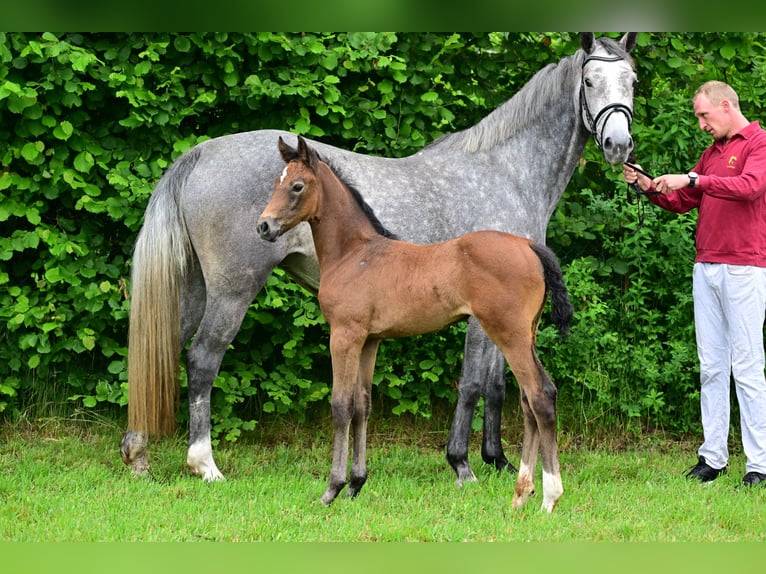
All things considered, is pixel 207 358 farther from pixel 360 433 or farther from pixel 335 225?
pixel 335 225

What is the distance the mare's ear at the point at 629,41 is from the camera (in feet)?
17.3

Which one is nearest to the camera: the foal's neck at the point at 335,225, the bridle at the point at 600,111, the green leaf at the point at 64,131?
the foal's neck at the point at 335,225

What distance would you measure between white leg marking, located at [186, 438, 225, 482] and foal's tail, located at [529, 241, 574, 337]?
2412 mm

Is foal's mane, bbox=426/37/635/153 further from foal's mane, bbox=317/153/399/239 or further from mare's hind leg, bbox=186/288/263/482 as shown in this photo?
mare's hind leg, bbox=186/288/263/482

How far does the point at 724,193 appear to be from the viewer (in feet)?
16.5

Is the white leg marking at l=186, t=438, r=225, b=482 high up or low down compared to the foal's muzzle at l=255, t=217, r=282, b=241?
down

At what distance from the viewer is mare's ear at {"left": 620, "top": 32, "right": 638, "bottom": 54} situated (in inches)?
207

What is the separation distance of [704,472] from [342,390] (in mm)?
2592

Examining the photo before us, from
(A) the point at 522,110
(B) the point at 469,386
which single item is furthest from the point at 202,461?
(A) the point at 522,110

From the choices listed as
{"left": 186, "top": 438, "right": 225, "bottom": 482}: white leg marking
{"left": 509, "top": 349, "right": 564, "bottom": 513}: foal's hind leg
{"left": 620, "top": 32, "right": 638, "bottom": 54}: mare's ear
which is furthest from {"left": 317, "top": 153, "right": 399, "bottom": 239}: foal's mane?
{"left": 620, "top": 32, "right": 638, "bottom": 54}: mare's ear

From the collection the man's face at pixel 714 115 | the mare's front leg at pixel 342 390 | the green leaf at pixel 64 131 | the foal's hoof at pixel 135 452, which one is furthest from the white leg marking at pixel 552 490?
the green leaf at pixel 64 131

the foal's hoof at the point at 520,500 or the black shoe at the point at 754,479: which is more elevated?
the foal's hoof at the point at 520,500

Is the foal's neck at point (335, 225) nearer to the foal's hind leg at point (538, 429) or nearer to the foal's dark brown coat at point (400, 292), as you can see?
the foal's dark brown coat at point (400, 292)

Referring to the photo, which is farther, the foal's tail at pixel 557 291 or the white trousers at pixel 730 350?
the white trousers at pixel 730 350
